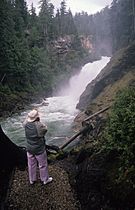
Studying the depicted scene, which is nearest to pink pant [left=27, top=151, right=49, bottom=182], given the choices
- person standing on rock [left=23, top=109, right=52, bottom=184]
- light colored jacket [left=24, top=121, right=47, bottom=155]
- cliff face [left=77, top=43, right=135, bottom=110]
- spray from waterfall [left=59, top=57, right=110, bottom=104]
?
person standing on rock [left=23, top=109, right=52, bottom=184]

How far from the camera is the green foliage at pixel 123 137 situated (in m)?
5.95

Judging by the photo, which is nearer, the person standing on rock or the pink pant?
the person standing on rock

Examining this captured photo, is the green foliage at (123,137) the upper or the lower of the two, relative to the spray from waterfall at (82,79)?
upper

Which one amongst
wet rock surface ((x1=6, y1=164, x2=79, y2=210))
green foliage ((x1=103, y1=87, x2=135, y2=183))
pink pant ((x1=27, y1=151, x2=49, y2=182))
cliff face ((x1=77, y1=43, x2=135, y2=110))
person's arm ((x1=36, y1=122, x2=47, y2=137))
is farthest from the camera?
cliff face ((x1=77, y1=43, x2=135, y2=110))

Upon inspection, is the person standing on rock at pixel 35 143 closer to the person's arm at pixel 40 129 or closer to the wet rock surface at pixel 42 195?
the person's arm at pixel 40 129

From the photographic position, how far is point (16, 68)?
38.7 meters

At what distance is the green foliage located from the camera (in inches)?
234

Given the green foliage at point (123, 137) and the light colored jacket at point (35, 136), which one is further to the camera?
the light colored jacket at point (35, 136)

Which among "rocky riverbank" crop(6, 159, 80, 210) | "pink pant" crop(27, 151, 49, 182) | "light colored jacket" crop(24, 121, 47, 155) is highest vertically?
"light colored jacket" crop(24, 121, 47, 155)

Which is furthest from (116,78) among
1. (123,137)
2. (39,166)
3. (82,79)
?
(82,79)

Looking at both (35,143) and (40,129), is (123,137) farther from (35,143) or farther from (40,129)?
(35,143)

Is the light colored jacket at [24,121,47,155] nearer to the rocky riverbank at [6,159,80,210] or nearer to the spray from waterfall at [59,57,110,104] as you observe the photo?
the rocky riverbank at [6,159,80,210]

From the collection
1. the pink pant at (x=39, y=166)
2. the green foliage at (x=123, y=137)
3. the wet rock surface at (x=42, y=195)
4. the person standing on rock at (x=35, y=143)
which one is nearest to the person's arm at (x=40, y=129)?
the person standing on rock at (x=35, y=143)

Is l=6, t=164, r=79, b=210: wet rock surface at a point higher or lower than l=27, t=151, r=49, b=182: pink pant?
lower
